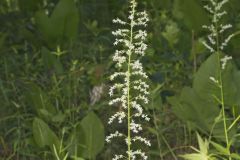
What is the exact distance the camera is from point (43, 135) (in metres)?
2.64

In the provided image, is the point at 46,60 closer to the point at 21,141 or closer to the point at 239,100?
the point at 21,141

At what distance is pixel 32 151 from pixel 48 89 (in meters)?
0.69

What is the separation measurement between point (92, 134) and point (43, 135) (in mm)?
194

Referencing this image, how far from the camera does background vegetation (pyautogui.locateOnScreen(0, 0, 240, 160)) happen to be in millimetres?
2676

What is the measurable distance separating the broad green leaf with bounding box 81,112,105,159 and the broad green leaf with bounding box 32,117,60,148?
4.6 inches

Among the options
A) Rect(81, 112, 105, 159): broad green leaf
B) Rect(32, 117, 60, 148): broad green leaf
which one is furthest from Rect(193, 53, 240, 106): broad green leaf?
Rect(32, 117, 60, 148): broad green leaf

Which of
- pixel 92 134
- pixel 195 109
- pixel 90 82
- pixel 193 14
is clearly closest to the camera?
pixel 92 134

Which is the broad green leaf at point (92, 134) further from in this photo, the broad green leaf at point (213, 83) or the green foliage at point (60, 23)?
the green foliage at point (60, 23)

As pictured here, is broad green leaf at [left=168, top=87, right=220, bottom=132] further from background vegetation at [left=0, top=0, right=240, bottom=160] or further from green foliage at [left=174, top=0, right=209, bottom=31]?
green foliage at [left=174, top=0, right=209, bottom=31]

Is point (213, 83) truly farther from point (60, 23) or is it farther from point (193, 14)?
point (60, 23)

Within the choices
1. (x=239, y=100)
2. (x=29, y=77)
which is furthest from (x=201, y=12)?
(x=29, y=77)

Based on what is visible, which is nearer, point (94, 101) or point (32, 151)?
point (32, 151)

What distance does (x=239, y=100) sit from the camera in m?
2.75

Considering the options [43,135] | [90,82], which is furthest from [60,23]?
[43,135]
